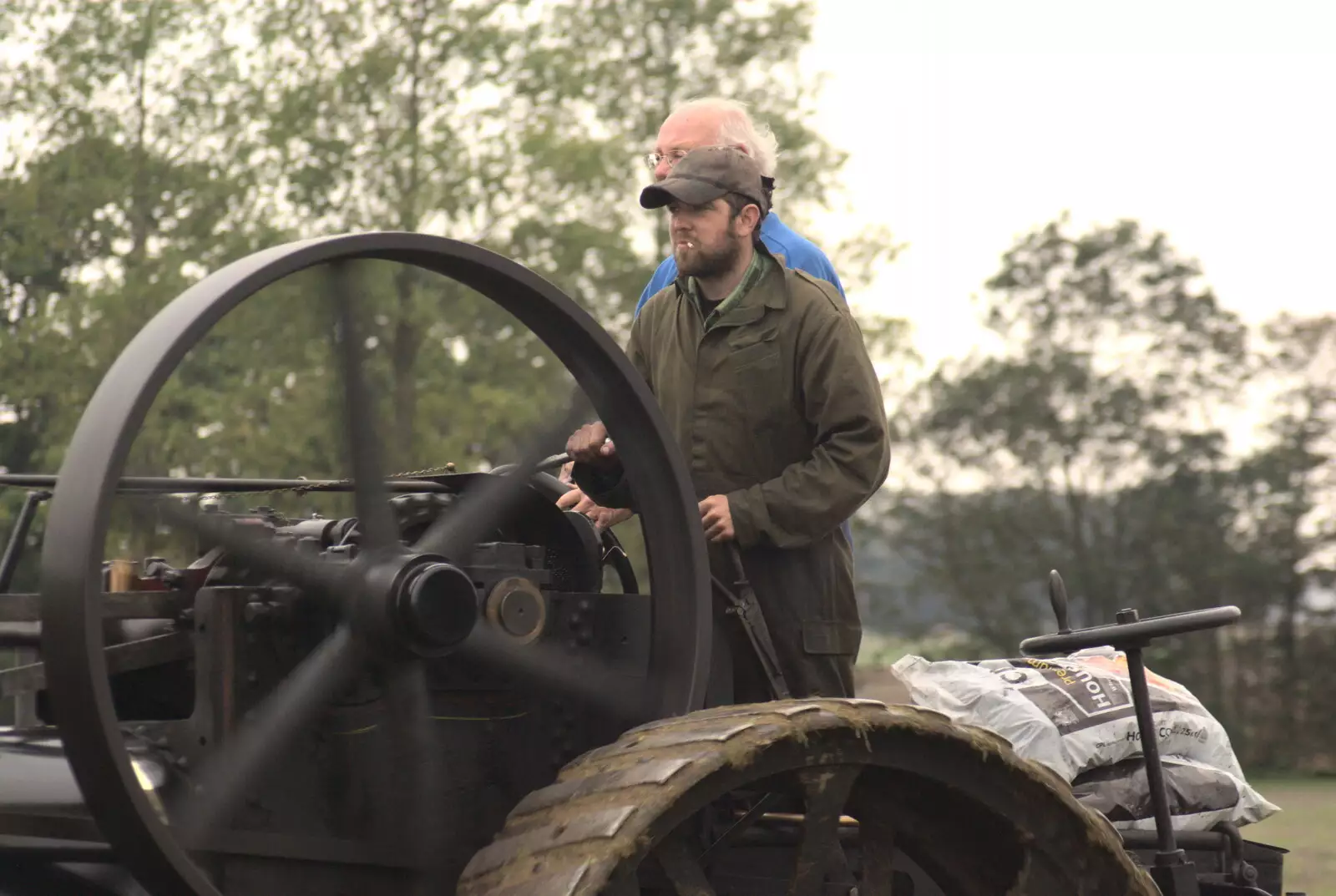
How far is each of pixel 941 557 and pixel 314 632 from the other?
64.7 ft

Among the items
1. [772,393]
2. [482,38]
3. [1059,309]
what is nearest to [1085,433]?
[1059,309]

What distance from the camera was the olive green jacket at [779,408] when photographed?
2854 millimetres

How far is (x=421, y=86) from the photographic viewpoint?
17109 mm

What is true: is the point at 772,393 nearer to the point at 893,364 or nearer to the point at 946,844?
the point at 946,844

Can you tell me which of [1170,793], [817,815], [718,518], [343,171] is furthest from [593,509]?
[343,171]

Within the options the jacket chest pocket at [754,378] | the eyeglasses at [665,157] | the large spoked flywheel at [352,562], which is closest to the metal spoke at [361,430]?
the large spoked flywheel at [352,562]

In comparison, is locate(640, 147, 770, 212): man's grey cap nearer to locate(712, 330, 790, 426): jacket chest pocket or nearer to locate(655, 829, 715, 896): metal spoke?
locate(712, 330, 790, 426): jacket chest pocket

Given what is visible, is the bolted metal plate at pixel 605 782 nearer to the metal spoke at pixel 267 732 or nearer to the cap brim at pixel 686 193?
the metal spoke at pixel 267 732

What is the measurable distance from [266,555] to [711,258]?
43.1 inches

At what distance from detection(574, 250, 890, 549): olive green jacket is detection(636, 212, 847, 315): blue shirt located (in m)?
0.97

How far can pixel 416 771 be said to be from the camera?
2277 mm

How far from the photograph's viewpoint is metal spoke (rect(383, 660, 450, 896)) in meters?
2.25

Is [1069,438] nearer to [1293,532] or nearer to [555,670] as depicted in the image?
[1293,532]

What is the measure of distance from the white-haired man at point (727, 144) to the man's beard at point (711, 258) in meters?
0.31
